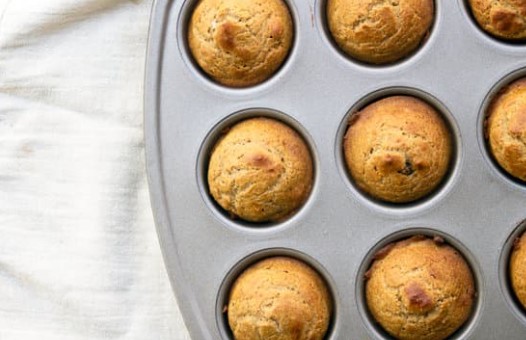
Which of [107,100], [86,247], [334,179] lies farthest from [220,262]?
[107,100]

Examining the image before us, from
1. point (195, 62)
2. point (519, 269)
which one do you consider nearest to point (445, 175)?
point (519, 269)

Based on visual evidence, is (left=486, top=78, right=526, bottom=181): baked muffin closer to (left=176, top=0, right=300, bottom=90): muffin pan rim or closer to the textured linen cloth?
(left=176, top=0, right=300, bottom=90): muffin pan rim

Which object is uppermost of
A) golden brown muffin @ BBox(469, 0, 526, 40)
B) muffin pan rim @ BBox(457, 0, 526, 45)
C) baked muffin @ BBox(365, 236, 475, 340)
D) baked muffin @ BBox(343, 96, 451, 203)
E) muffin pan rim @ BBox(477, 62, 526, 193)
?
golden brown muffin @ BBox(469, 0, 526, 40)

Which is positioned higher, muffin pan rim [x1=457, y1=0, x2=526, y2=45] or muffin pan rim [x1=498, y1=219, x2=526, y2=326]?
muffin pan rim [x1=457, y1=0, x2=526, y2=45]

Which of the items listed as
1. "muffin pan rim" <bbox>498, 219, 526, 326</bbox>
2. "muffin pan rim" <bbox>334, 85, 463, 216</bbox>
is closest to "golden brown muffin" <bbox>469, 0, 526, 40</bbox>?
"muffin pan rim" <bbox>334, 85, 463, 216</bbox>

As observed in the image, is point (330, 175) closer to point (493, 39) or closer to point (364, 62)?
point (364, 62)

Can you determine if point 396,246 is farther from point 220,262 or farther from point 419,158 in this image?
point 220,262

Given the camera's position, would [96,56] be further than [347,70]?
Yes
